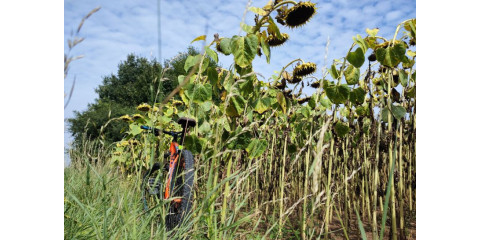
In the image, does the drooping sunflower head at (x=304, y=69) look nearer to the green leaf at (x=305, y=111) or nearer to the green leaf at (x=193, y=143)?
the green leaf at (x=305, y=111)

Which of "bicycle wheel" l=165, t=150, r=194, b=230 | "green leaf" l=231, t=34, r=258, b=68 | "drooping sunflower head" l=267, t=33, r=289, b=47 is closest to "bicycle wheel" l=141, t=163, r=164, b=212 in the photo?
"bicycle wheel" l=165, t=150, r=194, b=230

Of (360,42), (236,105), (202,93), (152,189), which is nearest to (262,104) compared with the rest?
(236,105)

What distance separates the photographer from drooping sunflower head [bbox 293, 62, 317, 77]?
1.84m

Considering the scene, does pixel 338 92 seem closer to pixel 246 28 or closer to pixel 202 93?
pixel 246 28

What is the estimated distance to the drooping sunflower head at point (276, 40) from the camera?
5.23ft

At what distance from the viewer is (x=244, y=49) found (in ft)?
4.60

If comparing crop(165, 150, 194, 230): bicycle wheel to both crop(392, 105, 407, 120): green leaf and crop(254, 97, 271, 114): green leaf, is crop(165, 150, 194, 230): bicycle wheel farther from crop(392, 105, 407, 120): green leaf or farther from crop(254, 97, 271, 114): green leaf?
crop(392, 105, 407, 120): green leaf

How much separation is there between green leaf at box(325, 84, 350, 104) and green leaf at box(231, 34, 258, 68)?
0.44 meters

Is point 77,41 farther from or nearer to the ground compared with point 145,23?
nearer to the ground

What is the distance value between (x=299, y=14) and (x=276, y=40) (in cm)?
18
